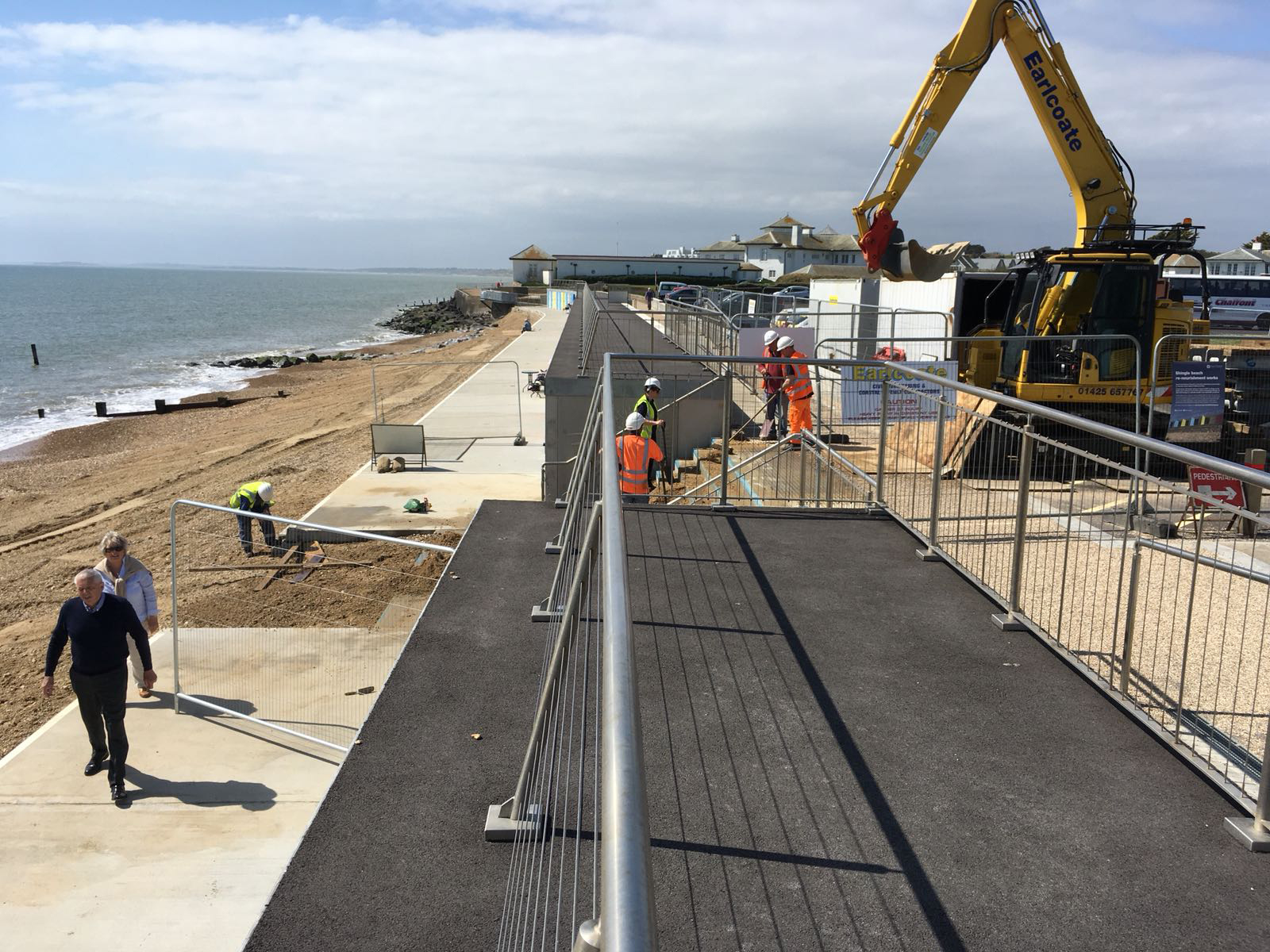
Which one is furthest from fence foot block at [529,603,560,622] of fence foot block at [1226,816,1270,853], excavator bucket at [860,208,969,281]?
excavator bucket at [860,208,969,281]

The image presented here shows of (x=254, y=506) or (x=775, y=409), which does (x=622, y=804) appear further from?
(x=254, y=506)

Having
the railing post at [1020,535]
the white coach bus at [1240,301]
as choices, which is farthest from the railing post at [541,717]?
the white coach bus at [1240,301]

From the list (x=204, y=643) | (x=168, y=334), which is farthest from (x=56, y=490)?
(x=168, y=334)

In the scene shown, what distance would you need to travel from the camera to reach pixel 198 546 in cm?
1501

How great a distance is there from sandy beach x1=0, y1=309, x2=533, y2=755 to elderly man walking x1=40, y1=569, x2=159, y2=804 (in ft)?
6.06

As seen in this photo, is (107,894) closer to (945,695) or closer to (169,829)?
(169,829)

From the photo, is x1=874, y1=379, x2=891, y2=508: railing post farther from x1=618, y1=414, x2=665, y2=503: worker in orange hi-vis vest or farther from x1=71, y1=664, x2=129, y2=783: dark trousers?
x1=71, y1=664, x2=129, y2=783: dark trousers

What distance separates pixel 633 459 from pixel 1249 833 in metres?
6.20

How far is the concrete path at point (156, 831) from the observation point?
544 cm

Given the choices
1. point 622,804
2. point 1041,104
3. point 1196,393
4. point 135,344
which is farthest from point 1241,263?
point 135,344

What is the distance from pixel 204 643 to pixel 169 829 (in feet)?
10.6

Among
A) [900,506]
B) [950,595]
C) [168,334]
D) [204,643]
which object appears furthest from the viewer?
[168,334]

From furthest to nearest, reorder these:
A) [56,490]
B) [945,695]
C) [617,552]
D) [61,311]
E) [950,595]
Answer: [61,311] < [56,490] < [950,595] < [945,695] < [617,552]

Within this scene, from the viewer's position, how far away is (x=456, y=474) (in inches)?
720
